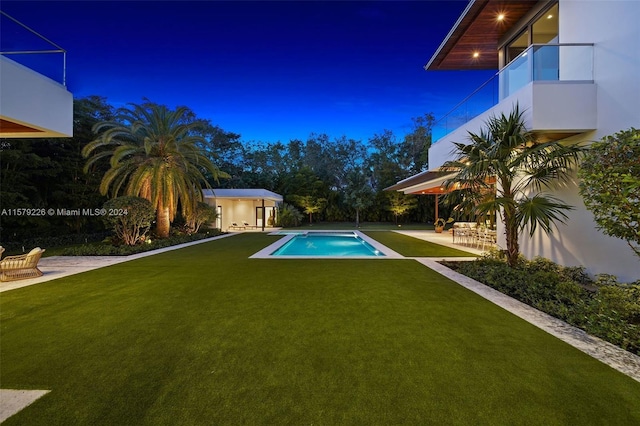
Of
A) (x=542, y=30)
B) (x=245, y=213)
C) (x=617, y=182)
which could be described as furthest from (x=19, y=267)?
(x=245, y=213)

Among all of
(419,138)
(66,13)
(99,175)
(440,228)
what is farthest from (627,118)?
(419,138)

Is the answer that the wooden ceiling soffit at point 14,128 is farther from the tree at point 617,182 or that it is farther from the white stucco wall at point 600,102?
the white stucco wall at point 600,102

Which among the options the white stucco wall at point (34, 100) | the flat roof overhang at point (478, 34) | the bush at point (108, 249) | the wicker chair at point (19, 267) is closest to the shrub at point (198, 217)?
the bush at point (108, 249)

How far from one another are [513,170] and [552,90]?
5.89 ft

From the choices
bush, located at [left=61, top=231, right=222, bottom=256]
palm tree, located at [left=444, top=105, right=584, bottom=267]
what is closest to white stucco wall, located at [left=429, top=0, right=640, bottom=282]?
palm tree, located at [left=444, top=105, right=584, bottom=267]

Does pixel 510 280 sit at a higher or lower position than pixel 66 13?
lower

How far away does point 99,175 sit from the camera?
14.7 m

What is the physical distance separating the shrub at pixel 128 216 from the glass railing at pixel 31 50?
216 inches

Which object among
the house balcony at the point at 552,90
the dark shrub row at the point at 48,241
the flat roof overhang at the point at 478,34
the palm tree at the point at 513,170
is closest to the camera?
the palm tree at the point at 513,170

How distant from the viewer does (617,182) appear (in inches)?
149

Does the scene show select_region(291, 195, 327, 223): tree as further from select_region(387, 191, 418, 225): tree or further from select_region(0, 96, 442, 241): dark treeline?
select_region(387, 191, 418, 225): tree

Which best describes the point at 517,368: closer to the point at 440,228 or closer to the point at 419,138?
the point at 440,228

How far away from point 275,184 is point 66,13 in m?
21.4

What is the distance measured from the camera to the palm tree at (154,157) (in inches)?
480
